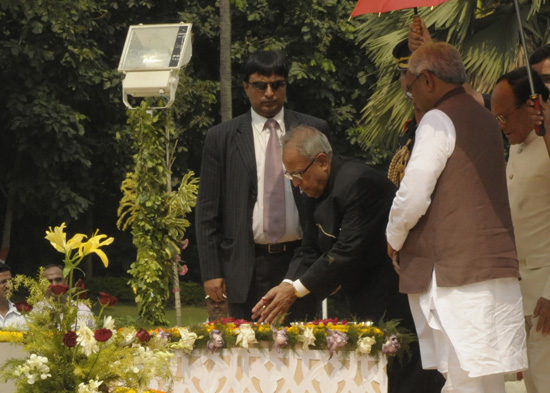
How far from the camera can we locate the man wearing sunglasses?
17.3ft

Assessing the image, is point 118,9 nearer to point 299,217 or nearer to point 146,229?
point 146,229

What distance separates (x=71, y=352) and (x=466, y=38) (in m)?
8.93

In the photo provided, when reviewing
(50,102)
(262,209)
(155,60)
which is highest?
(50,102)

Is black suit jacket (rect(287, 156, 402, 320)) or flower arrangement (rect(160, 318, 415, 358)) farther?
black suit jacket (rect(287, 156, 402, 320))

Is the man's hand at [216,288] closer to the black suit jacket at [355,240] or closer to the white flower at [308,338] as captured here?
the black suit jacket at [355,240]

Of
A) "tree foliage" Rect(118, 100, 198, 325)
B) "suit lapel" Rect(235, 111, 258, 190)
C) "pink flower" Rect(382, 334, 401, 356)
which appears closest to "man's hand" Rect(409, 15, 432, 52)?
"suit lapel" Rect(235, 111, 258, 190)

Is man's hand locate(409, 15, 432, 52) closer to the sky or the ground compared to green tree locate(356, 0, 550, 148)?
closer to the ground

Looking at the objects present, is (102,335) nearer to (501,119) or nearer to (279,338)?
(279,338)

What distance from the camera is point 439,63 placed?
4.23m

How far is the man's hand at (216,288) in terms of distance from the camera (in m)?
5.40

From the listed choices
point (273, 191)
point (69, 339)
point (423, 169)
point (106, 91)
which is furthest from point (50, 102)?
point (69, 339)

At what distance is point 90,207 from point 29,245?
1.85m

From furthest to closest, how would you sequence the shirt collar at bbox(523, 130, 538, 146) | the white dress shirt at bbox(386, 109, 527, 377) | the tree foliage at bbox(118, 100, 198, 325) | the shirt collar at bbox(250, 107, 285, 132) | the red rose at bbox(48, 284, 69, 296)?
the tree foliage at bbox(118, 100, 198, 325), the shirt collar at bbox(250, 107, 285, 132), the shirt collar at bbox(523, 130, 538, 146), the white dress shirt at bbox(386, 109, 527, 377), the red rose at bbox(48, 284, 69, 296)

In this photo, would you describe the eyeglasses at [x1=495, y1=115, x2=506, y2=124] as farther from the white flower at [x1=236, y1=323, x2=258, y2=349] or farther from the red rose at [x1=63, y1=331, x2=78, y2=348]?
the red rose at [x1=63, y1=331, x2=78, y2=348]
